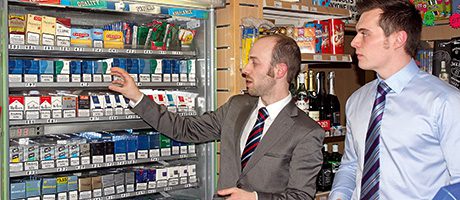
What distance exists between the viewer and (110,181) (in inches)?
136

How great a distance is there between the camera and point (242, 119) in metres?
3.28

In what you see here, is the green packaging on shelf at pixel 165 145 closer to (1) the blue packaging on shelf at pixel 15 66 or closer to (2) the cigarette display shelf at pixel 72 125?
(2) the cigarette display shelf at pixel 72 125

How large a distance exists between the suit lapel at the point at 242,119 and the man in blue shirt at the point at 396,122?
0.65m

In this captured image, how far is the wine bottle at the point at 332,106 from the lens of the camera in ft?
14.6

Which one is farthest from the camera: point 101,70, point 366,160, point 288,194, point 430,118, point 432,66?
point 432,66

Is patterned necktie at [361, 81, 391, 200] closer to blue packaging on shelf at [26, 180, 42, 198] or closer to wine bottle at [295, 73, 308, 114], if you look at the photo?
wine bottle at [295, 73, 308, 114]

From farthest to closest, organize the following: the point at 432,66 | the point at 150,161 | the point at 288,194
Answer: the point at 432,66 < the point at 150,161 < the point at 288,194

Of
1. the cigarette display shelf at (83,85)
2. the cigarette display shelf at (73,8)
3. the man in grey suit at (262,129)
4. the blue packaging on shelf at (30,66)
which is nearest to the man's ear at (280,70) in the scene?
the man in grey suit at (262,129)

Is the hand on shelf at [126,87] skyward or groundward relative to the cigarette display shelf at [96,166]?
skyward

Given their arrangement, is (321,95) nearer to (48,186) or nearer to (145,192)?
(145,192)

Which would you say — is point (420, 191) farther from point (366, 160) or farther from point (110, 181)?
point (110, 181)

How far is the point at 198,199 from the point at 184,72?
87cm

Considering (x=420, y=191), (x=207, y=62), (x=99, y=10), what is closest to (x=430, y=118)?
(x=420, y=191)

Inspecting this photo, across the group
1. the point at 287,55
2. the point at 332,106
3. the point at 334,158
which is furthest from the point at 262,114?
the point at 334,158
